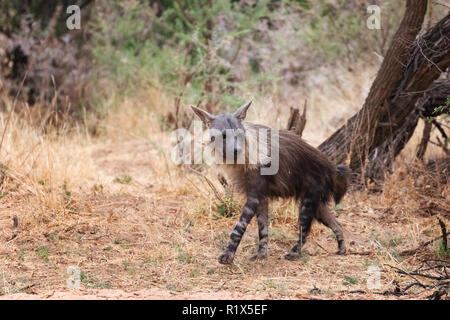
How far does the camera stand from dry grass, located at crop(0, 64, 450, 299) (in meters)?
4.83

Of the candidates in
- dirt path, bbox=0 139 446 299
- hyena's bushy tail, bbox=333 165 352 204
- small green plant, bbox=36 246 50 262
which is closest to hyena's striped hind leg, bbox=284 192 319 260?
dirt path, bbox=0 139 446 299

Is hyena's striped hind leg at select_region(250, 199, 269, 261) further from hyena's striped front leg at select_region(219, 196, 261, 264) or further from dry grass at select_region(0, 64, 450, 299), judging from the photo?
hyena's striped front leg at select_region(219, 196, 261, 264)

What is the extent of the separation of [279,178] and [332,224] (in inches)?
30.2

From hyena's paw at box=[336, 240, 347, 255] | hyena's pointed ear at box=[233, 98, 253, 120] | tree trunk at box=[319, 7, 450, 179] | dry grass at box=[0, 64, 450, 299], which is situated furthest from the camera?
tree trunk at box=[319, 7, 450, 179]

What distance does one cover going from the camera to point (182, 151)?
27.6 ft

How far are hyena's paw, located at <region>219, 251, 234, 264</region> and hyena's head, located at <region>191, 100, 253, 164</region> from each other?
0.76 metres

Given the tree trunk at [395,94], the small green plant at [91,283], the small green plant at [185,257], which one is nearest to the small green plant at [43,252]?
the small green plant at [91,283]

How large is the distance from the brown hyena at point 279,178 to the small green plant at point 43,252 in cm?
149

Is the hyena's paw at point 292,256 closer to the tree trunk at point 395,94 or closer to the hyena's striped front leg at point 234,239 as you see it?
the hyena's striped front leg at point 234,239

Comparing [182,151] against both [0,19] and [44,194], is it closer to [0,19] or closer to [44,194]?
[44,194]

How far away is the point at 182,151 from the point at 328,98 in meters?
4.20

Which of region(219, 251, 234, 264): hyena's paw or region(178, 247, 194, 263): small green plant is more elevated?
region(219, 251, 234, 264): hyena's paw

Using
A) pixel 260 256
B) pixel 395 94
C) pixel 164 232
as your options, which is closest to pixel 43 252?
pixel 164 232

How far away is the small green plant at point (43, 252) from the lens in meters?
5.36
